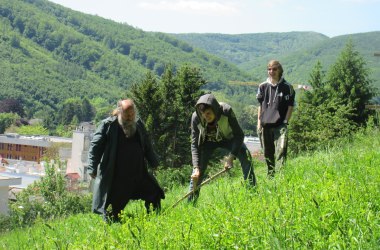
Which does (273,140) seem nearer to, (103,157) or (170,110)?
(103,157)

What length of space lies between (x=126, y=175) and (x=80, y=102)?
16669 cm

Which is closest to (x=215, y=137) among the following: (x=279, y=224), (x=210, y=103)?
(x=210, y=103)

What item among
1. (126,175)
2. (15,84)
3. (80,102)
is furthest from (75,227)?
(15,84)

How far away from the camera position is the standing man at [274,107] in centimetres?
736

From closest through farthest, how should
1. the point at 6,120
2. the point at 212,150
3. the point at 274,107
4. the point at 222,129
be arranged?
the point at 222,129
the point at 212,150
the point at 274,107
the point at 6,120

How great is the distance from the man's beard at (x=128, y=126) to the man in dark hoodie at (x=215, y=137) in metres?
0.72

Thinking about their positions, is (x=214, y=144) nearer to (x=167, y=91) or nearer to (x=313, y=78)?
(x=167, y=91)

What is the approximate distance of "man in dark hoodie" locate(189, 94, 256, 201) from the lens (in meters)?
6.27

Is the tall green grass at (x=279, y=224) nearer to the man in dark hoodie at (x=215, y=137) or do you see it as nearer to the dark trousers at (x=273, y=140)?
the man in dark hoodie at (x=215, y=137)

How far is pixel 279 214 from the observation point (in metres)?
3.27

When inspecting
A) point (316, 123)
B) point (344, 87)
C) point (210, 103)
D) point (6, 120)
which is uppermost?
Answer: point (210, 103)

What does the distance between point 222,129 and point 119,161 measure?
1275mm

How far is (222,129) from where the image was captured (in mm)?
6484

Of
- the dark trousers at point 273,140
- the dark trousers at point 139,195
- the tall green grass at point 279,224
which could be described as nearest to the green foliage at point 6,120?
the dark trousers at point 273,140
